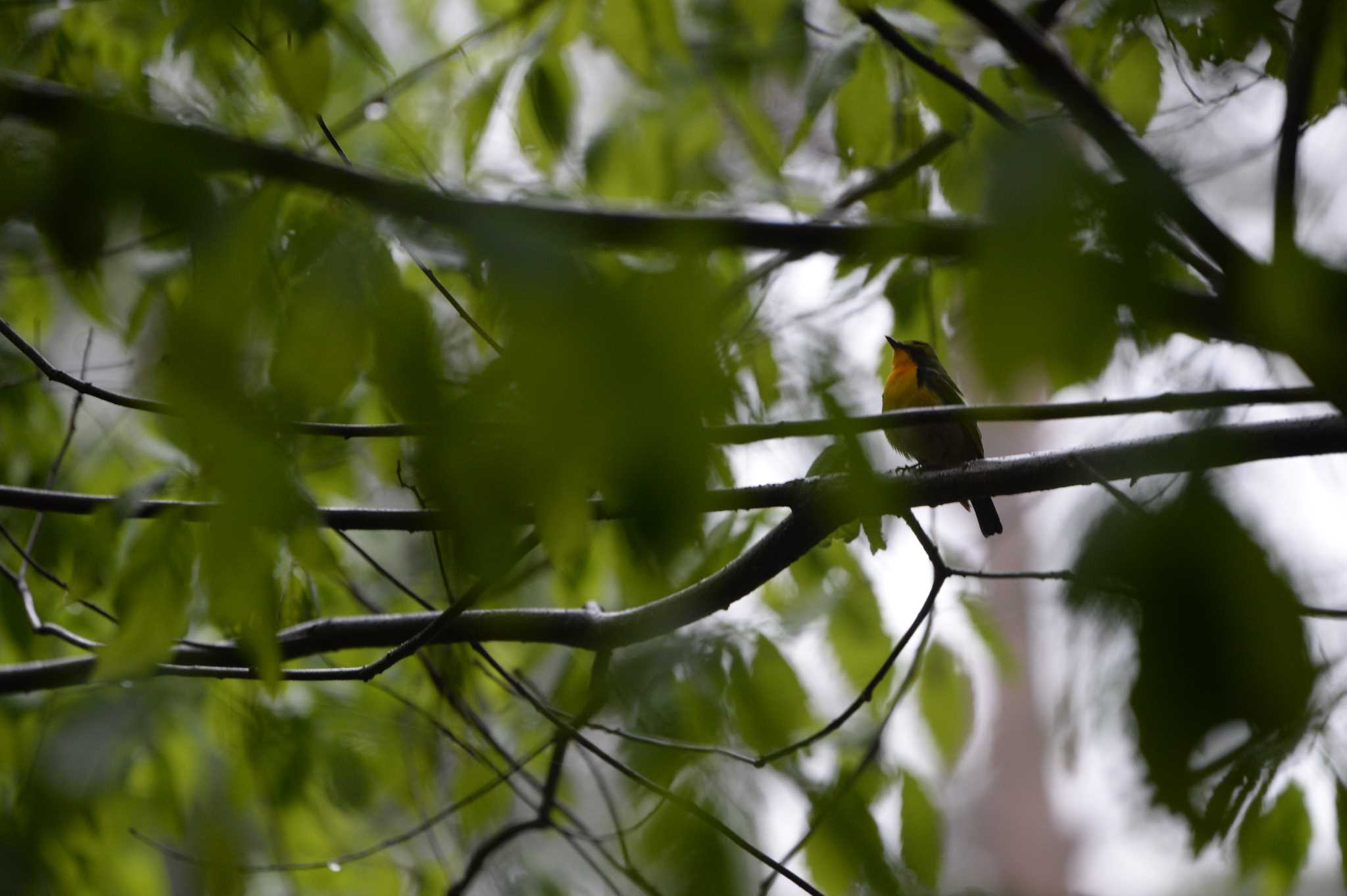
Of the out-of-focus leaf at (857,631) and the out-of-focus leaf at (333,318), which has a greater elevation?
the out-of-focus leaf at (857,631)

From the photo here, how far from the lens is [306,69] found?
4.00ft

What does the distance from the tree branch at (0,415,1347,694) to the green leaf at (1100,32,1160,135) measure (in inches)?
27.6

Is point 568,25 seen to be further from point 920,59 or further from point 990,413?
point 990,413

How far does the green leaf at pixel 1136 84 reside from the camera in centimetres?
177

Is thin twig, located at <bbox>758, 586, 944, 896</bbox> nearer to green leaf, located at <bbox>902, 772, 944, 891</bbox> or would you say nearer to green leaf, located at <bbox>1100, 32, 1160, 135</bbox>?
green leaf, located at <bbox>902, 772, 944, 891</bbox>

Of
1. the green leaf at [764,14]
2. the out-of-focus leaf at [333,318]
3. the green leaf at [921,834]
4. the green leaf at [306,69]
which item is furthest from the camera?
the green leaf at [921,834]

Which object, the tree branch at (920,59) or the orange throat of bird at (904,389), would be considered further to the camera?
the orange throat of bird at (904,389)

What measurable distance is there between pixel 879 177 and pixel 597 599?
52.4 inches

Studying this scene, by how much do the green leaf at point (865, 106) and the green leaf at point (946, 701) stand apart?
120 centimetres

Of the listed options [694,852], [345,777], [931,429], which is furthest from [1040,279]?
[931,429]

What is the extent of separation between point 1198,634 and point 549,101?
1.92m

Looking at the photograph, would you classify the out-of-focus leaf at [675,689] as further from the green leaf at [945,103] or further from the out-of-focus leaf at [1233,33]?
the out-of-focus leaf at [1233,33]

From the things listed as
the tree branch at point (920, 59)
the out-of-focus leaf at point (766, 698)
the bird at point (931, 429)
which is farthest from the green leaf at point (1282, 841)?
the bird at point (931, 429)

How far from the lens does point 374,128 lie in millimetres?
2787
